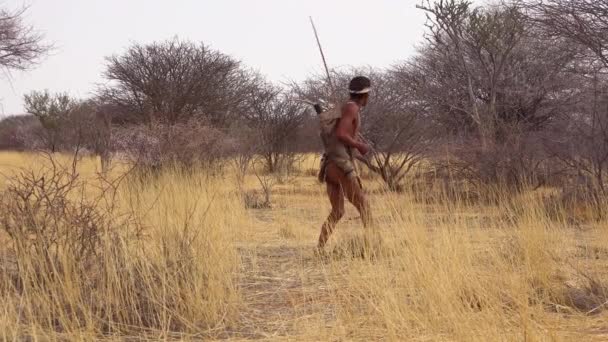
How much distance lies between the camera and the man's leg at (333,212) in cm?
523

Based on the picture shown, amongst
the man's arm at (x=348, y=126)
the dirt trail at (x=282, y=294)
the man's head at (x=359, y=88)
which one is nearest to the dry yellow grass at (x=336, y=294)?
the dirt trail at (x=282, y=294)

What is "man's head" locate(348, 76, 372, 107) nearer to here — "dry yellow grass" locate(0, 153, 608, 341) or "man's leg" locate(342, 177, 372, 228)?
"man's leg" locate(342, 177, 372, 228)

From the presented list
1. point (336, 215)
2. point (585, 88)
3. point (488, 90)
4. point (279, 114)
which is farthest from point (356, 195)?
point (279, 114)

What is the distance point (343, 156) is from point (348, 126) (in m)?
0.24

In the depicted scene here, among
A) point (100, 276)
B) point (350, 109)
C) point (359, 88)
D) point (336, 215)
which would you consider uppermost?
point (359, 88)

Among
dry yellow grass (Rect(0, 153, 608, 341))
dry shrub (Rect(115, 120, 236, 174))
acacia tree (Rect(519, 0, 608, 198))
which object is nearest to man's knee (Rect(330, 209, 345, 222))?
dry yellow grass (Rect(0, 153, 608, 341))

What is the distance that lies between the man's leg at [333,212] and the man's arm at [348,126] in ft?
1.31

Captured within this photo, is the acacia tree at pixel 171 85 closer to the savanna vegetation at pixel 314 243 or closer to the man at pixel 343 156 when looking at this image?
the savanna vegetation at pixel 314 243

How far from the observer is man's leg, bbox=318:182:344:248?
5.23 m

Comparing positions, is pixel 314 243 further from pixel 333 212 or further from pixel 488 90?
pixel 488 90

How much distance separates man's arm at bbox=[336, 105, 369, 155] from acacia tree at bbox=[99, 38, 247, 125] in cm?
1197

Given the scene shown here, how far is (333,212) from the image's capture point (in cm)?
538

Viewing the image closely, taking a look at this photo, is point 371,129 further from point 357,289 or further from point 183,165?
point 357,289

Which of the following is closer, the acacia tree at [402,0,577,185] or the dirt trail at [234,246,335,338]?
the dirt trail at [234,246,335,338]
